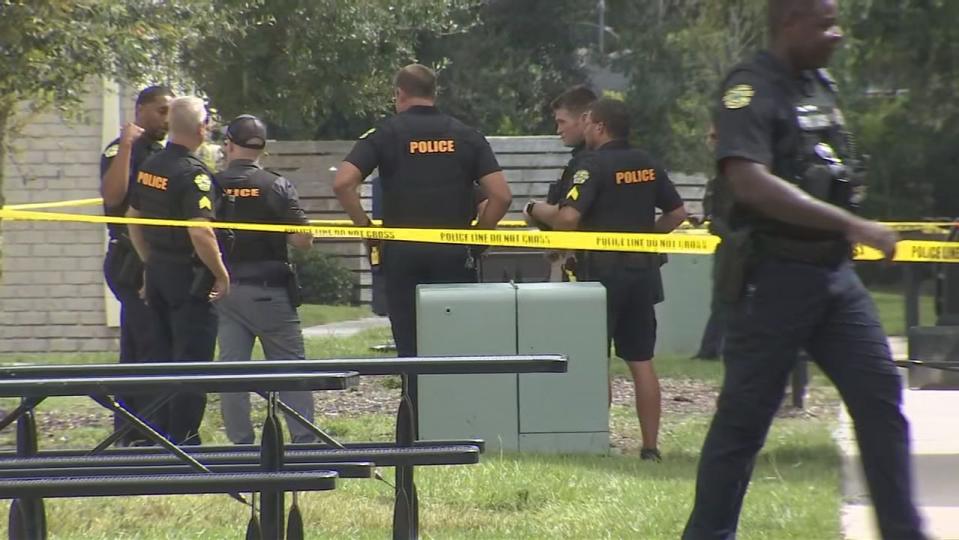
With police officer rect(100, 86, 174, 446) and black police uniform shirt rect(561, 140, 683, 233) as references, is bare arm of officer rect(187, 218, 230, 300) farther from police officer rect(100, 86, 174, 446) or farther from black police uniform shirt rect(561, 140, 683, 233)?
black police uniform shirt rect(561, 140, 683, 233)

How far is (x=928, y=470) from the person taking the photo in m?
7.84

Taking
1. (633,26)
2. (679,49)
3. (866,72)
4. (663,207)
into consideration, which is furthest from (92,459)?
(633,26)

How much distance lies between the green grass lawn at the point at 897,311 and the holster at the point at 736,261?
1101 centimetres

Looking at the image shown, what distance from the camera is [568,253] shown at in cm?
913

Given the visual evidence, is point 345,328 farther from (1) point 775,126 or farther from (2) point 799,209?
(2) point 799,209

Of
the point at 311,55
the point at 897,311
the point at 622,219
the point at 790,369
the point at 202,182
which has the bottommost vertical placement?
the point at 897,311

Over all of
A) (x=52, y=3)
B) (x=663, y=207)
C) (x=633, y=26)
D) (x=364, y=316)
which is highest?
(x=633, y=26)

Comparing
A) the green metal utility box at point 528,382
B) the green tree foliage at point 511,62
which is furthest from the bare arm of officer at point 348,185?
the green tree foliage at point 511,62

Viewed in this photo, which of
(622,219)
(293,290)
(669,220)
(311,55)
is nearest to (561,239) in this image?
(622,219)

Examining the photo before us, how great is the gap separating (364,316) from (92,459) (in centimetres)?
1366

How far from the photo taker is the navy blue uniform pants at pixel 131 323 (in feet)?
28.0

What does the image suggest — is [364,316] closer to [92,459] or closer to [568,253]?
[568,253]

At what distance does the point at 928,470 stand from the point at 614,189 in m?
2.07

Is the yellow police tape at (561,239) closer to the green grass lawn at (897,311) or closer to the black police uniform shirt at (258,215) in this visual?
the black police uniform shirt at (258,215)
